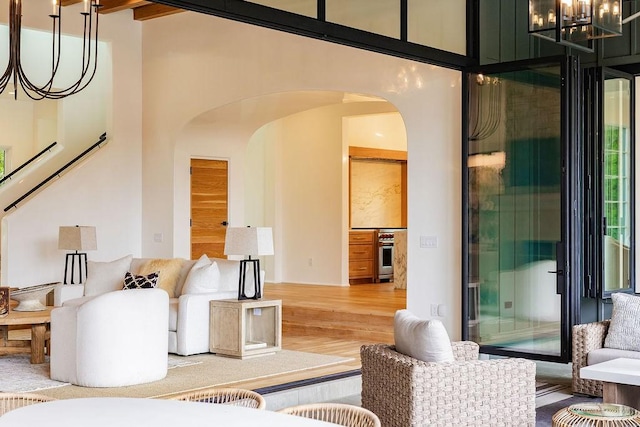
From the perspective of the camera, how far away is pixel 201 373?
284 inches

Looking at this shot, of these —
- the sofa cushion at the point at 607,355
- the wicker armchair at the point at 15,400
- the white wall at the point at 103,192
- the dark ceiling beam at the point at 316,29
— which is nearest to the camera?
the wicker armchair at the point at 15,400

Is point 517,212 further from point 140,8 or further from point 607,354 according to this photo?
point 140,8

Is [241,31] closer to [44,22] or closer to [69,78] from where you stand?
[44,22]

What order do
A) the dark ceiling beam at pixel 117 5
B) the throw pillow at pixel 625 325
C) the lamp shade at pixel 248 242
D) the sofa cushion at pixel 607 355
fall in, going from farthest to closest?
the dark ceiling beam at pixel 117 5 < the lamp shade at pixel 248 242 < the throw pillow at pixel 625 325 < the sofa cushion at pixel 607 355

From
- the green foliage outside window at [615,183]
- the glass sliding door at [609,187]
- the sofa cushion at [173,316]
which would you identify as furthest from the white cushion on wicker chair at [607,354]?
the sofa cushion at [173,316]

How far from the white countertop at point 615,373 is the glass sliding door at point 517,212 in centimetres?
167

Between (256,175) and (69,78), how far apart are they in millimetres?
3628

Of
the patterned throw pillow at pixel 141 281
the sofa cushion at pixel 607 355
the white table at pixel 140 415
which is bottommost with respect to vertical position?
the sofa cushion at pixel 607 355

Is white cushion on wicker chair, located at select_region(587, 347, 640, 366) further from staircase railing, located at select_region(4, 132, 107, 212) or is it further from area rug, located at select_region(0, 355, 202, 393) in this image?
staircase railing, located at select_region(4, 132, 107, 212)

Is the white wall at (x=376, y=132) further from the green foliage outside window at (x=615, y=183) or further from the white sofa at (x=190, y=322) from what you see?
the green foliage outside window at (x=615, y=183)

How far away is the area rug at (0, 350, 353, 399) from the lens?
6.43m

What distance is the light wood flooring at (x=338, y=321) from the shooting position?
900 centimetres

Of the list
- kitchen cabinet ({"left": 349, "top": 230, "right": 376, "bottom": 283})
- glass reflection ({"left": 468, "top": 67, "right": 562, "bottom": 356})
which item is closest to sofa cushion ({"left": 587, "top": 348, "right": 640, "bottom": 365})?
glass reflection ({"left": 468, "top": 67, "right": 562, "bottom": 356})

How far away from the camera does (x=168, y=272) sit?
349 inches
